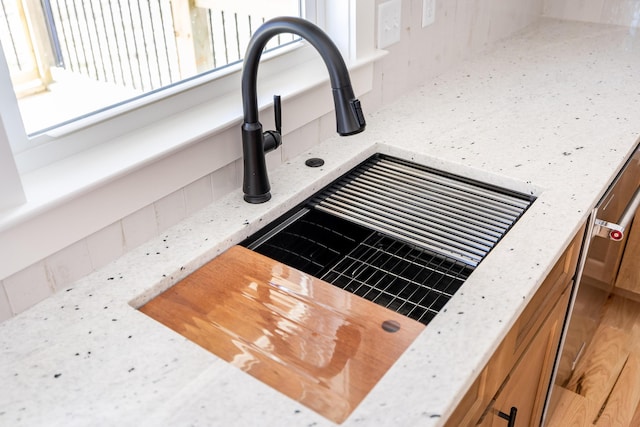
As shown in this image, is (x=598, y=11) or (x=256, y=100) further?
(x=598, y=11)

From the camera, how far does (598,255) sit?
1.59 m

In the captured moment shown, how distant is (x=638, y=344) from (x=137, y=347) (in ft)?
6.10

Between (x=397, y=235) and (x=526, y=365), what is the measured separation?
0.40m

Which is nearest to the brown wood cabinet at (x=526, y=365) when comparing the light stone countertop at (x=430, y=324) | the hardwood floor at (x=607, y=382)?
the light stone countertop at (x=430, y=324)

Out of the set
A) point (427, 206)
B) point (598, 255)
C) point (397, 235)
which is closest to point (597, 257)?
point (598, 255)

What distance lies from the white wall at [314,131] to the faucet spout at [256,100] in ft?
0.27

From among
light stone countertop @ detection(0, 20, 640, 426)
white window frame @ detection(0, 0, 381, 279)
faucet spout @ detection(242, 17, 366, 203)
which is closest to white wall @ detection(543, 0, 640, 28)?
light stone countertop @ detection(0, 20, 640, 426)

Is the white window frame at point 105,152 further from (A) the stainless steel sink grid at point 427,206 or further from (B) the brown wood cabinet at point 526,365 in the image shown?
(B) the brown wood cabinet at point 526,365

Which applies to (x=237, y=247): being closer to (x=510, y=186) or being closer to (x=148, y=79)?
(x=148, y=79)

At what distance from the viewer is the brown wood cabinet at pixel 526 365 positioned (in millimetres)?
1004

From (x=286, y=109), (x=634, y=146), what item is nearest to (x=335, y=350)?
(x=286, y=109)

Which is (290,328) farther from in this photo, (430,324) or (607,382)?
(607,382)

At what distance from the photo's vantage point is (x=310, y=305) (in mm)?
987

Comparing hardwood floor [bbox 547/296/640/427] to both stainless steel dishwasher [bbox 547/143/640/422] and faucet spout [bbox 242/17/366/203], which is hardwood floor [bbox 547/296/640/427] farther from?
faucet spout [bbox 242/17/366/203]
